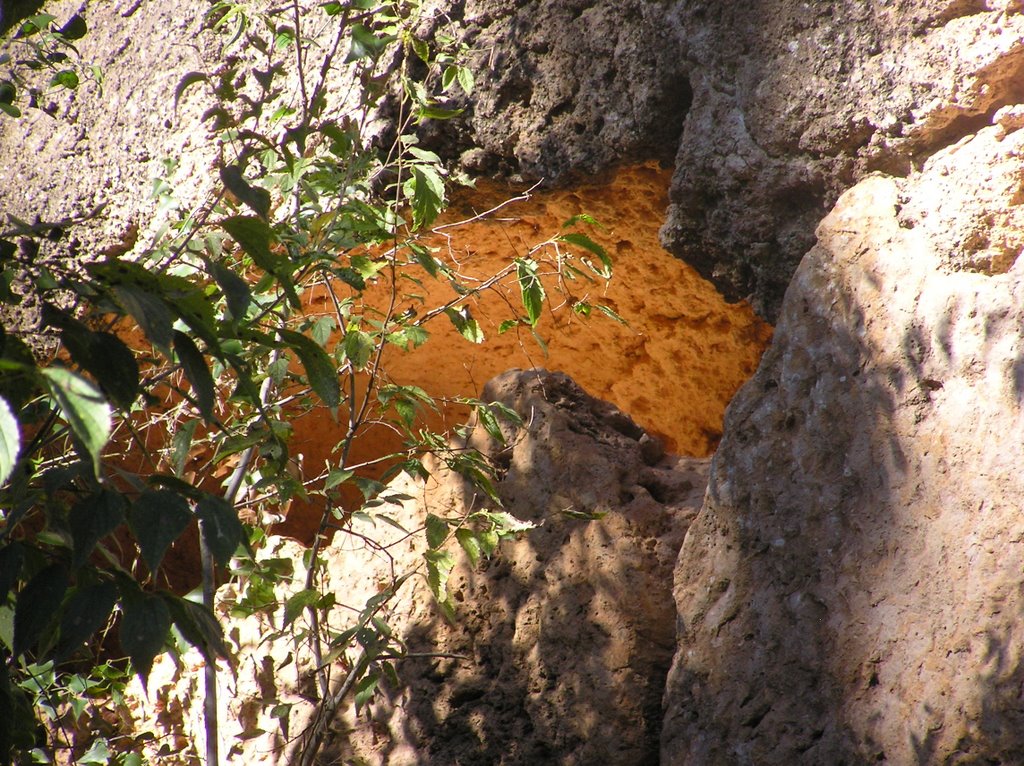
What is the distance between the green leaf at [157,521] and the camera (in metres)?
1.02

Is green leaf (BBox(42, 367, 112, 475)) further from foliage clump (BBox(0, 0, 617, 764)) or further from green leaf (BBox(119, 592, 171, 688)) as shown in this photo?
green leaf (BBox(119, 592, 171, 688))

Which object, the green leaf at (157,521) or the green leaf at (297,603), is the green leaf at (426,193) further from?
the green leaf at (157,521)

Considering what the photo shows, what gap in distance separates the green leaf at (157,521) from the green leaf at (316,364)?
0.30m

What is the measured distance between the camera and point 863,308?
5.47 ft

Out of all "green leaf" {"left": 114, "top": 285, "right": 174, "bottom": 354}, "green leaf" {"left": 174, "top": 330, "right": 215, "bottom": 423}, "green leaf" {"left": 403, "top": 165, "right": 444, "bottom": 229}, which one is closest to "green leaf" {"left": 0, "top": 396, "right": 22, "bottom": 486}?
"green leaf" {"left": 114, "top": 285, "right": 174, "bottom": 354}

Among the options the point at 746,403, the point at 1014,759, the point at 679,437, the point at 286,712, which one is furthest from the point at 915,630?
the point at 679,437

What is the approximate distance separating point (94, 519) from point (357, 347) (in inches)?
37.0

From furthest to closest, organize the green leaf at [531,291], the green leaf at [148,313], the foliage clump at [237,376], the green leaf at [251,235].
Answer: the green leaf at [531,291]
the green leaf at [251,235]
the foliage clump at [237,376]
the green leaf at [148,313]

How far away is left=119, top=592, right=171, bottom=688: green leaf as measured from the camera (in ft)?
3.39

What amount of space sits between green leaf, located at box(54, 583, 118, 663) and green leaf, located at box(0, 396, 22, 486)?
0.30 metres

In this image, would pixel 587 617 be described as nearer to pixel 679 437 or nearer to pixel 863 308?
pixel 863 308

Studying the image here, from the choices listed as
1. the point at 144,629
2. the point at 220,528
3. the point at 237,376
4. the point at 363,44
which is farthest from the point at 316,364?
the point at 363,44

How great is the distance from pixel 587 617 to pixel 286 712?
25.4 inches

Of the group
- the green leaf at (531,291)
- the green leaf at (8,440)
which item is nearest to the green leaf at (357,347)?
the green leaf at (531,291)
